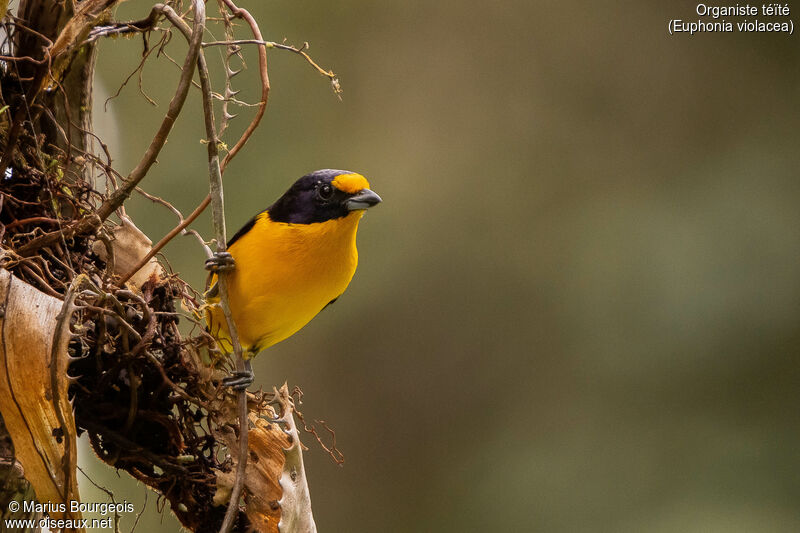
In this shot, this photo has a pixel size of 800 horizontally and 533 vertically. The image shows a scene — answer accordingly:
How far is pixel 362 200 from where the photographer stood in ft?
7.45

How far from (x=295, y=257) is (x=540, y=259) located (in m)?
4.29

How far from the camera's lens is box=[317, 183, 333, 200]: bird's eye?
2.30 metres

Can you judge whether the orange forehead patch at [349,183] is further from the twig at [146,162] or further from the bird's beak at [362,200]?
the twig at [146,162]

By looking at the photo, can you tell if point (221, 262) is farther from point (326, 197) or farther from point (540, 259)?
point (540, 259)

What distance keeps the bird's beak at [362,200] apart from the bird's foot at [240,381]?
640 millimetres

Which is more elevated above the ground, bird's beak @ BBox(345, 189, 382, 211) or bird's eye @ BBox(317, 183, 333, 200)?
bird's eye @ BBox(317, 183, 333, 200)

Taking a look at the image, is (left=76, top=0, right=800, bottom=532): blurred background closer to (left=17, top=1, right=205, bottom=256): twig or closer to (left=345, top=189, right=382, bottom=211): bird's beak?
(left=345, top=189, right=382, bottom=211): bird's beak

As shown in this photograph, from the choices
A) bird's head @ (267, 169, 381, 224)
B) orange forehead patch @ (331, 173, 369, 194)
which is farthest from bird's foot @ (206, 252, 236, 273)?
orange forehead patch @ (331, 173, 369, 194)

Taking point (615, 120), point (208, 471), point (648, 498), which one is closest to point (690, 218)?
point (615, 120)

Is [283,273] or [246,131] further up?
[246,131]

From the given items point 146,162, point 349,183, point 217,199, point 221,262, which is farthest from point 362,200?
point 146,162

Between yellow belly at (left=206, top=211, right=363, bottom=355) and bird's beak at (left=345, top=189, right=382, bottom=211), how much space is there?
55 mm

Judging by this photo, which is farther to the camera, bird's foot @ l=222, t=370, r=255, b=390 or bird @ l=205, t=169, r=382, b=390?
bird @ l=205, t=169, r=382, b=390

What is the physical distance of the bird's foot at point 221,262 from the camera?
193 centimetres
